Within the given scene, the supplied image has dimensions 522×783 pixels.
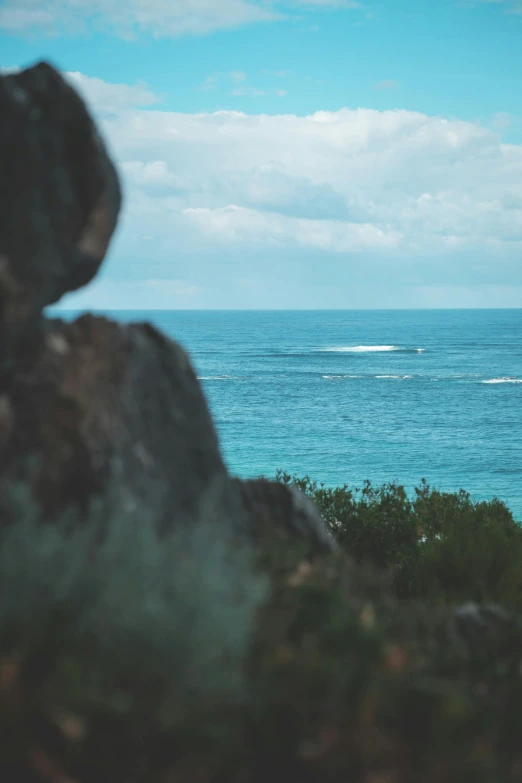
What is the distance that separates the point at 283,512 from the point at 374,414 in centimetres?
5664

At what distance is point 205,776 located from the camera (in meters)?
3.01

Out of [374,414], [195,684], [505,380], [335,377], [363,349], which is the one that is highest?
[363,349]

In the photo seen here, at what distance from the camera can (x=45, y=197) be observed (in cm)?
487

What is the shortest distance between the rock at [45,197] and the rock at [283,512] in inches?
81.9

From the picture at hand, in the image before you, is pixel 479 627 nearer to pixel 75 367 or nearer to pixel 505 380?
pixel 75 367

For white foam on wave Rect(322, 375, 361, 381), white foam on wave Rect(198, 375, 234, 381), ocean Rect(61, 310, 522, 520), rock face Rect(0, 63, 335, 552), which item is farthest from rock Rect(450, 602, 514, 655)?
white foam on wave Rect(322, 375, 361, 381)

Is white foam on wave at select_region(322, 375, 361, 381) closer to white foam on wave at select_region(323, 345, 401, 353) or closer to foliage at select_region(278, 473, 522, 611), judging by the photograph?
white foam on wave at select_region(323, 345, 401, 353)

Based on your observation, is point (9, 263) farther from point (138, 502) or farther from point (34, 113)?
point (138, 502)

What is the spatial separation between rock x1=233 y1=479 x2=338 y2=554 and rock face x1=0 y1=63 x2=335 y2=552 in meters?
0.36

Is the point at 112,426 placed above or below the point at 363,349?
below

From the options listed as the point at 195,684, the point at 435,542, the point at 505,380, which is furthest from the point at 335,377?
the point at 195,684

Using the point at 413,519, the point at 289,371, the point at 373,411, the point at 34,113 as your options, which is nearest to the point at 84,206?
the point at 34,113

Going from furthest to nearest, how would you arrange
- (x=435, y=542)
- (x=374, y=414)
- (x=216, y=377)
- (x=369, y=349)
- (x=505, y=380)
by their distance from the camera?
(x=369, y=349)
(x=216, y=377)
(x=505, y=380)
(x=374, y=414)
(x=435, y=542)

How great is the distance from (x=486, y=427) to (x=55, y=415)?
2172 inches
